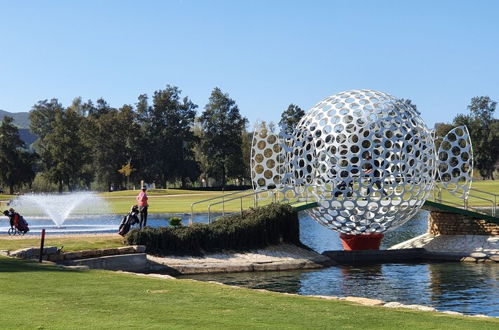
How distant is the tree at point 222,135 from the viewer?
9838 cm

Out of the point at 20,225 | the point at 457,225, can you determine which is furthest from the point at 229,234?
the point at 457,225

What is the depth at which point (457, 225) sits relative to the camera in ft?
102

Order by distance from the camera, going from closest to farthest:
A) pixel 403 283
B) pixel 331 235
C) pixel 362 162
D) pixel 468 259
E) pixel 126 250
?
pixel 403 283 → pixel 126 250 → pixel 362 162 → pixel 468 259 → pixel 331 235

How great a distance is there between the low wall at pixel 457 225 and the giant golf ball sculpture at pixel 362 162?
12.6 feet

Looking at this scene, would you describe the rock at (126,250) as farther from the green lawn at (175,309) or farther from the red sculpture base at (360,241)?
the red sculpture base at (360,241)

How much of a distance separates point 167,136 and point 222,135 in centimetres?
803

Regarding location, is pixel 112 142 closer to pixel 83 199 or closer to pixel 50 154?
pixel 50 154

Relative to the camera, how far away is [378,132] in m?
26.2

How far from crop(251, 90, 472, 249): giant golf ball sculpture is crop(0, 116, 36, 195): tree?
6990cm

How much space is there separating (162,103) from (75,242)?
243ft

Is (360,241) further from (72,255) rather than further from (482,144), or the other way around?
(482,144)

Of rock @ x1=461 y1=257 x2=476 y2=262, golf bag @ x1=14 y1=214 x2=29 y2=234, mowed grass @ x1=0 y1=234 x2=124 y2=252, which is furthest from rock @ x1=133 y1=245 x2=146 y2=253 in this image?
rock @ x1=461 y1=257 x2=476 y2=262

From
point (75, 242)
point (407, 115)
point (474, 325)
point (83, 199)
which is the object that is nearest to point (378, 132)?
point (407, 115)

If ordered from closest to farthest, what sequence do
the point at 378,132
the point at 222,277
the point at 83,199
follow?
the point at 222,277, the point at 378,132, the point at 83,199
